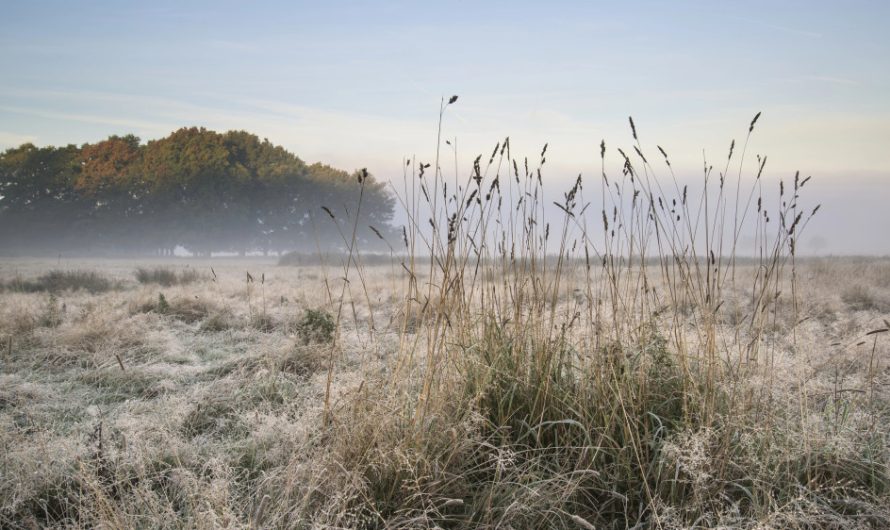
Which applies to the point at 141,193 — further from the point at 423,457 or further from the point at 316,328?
the point at 423,457

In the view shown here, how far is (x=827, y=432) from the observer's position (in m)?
2.97

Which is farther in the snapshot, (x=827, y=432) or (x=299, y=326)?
(x=299, y=326)

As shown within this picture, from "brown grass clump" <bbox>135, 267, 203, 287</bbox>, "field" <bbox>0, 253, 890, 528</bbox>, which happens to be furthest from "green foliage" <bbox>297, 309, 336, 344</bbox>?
"brown grass clump" <bbox>135, 267, 203, 287</bbox>

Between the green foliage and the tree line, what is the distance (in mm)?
34389

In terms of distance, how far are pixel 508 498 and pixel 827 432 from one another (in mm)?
1852

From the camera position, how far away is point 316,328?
595 centimetres

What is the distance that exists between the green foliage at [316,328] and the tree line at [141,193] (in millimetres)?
34389

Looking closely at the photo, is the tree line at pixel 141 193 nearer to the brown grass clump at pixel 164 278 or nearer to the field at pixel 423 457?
the brown grass clump at pixel 164 278

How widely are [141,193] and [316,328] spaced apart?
139ft

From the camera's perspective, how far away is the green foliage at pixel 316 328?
580cm

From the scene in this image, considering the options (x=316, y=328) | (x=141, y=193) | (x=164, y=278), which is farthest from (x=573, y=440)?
(x=141, y=193)

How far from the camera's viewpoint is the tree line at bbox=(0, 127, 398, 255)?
40.0 meters

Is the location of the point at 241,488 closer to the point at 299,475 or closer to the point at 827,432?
the point at 299,475

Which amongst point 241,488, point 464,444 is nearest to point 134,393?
point 241,488
